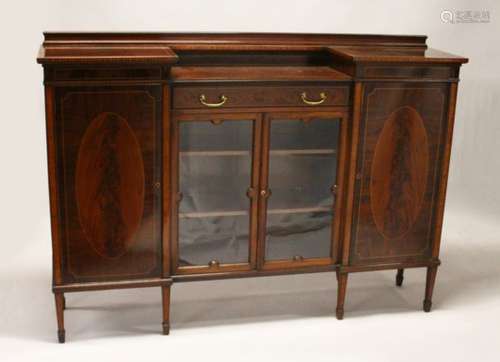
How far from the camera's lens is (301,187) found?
3.10 meters

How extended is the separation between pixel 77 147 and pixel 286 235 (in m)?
0.91

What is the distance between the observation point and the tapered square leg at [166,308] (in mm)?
3006

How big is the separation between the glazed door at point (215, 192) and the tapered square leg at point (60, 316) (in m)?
0.45

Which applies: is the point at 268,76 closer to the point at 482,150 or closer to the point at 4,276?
the point at 4,276

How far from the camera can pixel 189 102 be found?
9.39 ft

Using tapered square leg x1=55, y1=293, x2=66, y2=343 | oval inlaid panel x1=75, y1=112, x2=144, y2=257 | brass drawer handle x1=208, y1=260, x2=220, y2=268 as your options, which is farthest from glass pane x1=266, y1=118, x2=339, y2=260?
tapered square leg x1=55, y1=293, x2=66, y2=343

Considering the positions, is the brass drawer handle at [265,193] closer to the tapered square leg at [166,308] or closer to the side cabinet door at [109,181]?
the side cabinet door at [109,181]

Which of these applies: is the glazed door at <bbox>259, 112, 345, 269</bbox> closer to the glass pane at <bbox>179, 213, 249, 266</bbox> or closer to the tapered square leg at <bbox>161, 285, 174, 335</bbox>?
the glass pane at <bbox>179, 213, 249, 266</bbox>

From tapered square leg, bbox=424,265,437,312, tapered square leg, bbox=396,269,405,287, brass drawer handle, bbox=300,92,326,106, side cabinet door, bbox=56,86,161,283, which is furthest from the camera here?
tapered square leg, bbox=396,269,405,287

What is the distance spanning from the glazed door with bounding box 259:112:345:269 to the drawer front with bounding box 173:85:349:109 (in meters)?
0.05

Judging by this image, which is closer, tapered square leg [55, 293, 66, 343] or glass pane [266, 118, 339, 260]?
tapered square leg [55, 293, 66, 343]

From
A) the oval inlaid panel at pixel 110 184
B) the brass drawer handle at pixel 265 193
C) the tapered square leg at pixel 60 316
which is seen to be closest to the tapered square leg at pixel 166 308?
the oval inlaid panel at pixel 110 184

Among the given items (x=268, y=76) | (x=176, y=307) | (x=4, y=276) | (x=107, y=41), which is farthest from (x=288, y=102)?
(x=4, y=276)

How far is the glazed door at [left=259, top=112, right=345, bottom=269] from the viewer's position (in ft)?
9.87
